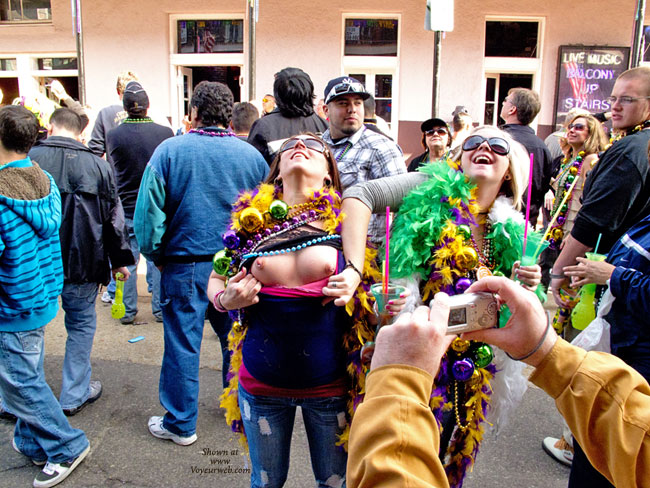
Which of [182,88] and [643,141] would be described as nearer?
[643,141]

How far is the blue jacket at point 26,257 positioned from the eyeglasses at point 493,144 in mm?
2043

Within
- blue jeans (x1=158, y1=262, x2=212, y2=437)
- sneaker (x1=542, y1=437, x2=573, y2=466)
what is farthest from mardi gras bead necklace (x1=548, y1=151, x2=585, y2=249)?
blue jeans (x1=158, y1=262, x2=212, y2=437)

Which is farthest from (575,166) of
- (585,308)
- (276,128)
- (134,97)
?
(134,97)

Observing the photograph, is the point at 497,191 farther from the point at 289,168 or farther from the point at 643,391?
the point at 643,391

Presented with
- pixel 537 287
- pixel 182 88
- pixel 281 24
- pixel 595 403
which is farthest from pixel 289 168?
pixel 182 88

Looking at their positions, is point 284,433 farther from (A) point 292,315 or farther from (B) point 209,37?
(B) point 209,37

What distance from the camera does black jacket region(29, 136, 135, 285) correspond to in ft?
10.4

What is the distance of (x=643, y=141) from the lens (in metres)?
2.57

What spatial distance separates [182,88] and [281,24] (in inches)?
97.2

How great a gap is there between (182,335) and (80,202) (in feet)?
3.49

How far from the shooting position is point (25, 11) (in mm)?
10969

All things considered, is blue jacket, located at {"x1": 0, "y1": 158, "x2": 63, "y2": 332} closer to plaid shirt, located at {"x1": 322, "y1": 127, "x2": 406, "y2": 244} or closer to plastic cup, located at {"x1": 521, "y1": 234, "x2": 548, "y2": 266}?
plaid shirt, located at {"x1": 322, "y1": 127, "x2": 406, "y2": 244}

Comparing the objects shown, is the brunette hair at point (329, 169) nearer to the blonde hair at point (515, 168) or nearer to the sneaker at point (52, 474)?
the blonde hair at point (515, 168)

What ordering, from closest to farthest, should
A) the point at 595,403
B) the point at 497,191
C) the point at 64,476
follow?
the point at 595,403 → the point at 497,191 → the point at 64,476
